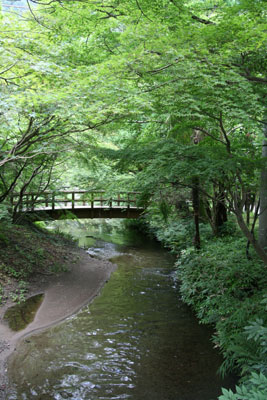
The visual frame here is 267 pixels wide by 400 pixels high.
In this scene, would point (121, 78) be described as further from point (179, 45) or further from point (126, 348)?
point (126, 348)

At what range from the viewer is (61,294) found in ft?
27.7

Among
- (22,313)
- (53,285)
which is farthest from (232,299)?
Answer: (53,285)

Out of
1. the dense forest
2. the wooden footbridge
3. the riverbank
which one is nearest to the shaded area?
the riverbank

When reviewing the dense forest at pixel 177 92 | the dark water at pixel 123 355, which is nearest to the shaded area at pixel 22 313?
the dark water at pixel 123 355

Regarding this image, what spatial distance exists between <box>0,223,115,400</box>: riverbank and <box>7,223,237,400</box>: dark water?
0.29m

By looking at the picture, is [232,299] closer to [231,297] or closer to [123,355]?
[231,297]

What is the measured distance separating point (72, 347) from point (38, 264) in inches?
168

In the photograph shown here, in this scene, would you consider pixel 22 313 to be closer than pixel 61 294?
Yes

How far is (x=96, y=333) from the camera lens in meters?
6.52

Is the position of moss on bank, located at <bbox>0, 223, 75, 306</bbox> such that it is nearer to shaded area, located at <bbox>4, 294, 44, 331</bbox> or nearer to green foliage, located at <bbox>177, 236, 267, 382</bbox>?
shaded area, located at <bbox>4, 294, 44, 331</bbox>

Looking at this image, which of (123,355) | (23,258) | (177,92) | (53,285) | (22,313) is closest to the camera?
(177,92)

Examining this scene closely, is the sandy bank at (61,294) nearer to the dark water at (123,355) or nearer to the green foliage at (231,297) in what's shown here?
the dark water at (123,355)

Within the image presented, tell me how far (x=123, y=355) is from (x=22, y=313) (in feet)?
9.08

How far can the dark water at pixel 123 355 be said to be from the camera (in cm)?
468
